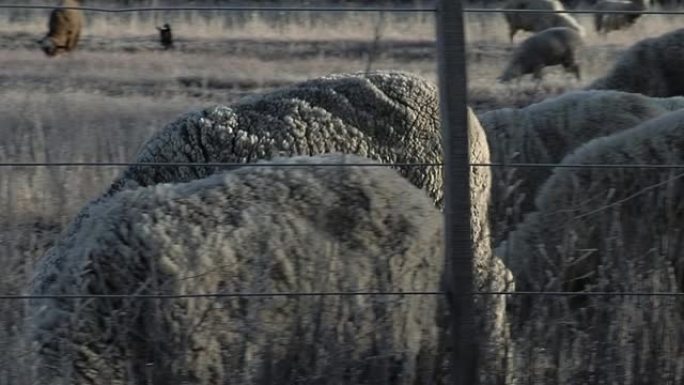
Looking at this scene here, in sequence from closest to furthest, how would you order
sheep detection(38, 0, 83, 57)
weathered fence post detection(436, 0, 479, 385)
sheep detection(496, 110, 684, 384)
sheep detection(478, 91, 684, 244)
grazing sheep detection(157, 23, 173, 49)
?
1. weathered fence post detection(436, 0, 479, 385)
2. sheep detection(496, 110, 684, 384)
3. sheep detection(478, 91, 684, 244)
4. grazing sheep detection(157, 23, 173, 49)
5. sheep detection(38, 0, 83, 57)

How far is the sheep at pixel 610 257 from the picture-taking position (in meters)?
4.55

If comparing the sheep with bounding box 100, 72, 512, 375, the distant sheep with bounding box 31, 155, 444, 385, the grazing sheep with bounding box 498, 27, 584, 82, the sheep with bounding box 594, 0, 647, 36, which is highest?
the sheep with bounding box 594, 0, 647, 36

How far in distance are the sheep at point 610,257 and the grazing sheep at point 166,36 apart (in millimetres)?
8953

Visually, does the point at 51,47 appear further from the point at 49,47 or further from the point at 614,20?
the point at 614,20

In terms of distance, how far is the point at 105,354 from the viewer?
174 inches

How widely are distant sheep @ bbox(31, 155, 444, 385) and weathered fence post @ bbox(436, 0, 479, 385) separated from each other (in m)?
0.53

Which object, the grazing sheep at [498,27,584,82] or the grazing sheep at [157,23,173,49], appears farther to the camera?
the grazing sheep at [498,27,584,82]

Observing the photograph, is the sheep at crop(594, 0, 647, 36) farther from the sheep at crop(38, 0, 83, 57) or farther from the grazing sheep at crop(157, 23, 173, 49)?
the sheep at crop(38, 0, 83, 57)

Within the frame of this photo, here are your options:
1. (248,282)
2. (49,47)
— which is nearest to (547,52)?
(49,47)

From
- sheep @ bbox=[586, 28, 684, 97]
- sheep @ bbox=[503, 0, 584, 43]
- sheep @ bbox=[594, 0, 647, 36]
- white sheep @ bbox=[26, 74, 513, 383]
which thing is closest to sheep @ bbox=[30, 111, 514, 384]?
white sheep @ bbox=[26, 74, 513, 383]

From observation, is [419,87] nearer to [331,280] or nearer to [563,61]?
[331,280]

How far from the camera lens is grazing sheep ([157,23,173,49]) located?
15055mm

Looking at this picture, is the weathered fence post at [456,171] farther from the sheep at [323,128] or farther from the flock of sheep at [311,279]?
the sheep at [323,128]

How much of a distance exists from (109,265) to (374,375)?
0.93m
